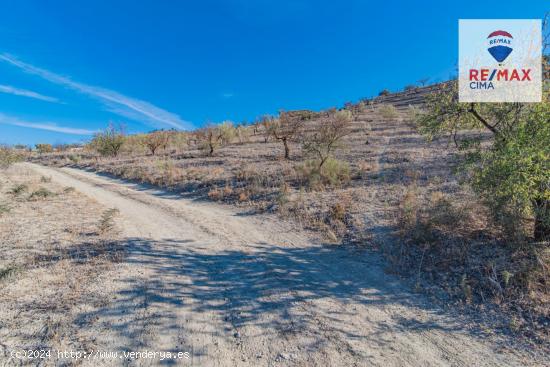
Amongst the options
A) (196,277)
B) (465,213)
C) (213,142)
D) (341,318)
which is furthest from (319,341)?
(213,142)

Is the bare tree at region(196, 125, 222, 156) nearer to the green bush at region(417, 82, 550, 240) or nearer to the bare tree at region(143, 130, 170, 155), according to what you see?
the bare tree at region(143, 130, 170, 155)

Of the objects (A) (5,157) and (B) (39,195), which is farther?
(A) (5,157)

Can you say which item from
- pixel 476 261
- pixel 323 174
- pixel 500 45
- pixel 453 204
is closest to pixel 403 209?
pixel 453 204

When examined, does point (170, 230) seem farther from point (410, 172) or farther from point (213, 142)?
point (213, 142)

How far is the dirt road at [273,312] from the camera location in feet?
12.5

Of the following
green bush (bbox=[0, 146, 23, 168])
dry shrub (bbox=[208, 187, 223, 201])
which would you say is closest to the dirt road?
dry shrub (bbox=[208, 187, 223, 201])

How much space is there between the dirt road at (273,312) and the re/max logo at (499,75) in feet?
18.5

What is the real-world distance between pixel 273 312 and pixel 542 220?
20.5ft

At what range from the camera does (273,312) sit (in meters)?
4.77

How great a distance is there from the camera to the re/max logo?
6245 millimetres

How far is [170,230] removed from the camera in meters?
9.41

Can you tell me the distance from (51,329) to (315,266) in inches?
209

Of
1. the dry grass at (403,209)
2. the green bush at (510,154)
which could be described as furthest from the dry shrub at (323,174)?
the green bush at (510,154)

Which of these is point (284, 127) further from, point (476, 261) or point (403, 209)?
point (476, 261)
